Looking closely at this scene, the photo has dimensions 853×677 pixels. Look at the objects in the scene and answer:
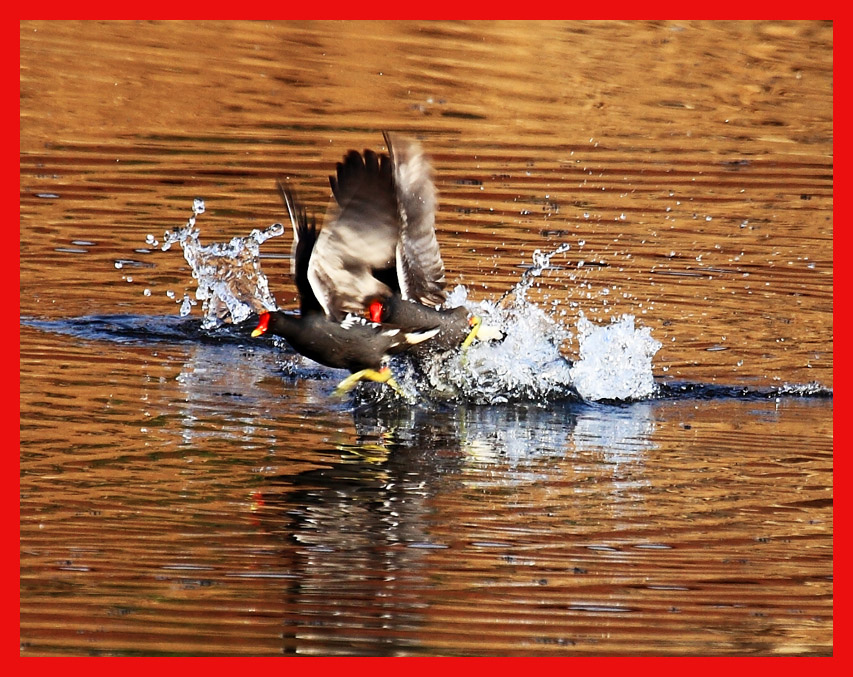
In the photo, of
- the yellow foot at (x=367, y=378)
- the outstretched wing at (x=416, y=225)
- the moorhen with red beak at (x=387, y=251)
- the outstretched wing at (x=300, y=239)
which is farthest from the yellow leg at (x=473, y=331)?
the outstretched wing at (x=300, y=239)

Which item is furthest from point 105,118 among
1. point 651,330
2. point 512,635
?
point 512,635

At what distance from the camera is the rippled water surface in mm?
4875

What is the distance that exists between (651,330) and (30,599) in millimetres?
4775

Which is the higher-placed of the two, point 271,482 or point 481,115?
point 481,115

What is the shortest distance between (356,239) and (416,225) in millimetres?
671

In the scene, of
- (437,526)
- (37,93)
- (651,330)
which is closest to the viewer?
(437,526)

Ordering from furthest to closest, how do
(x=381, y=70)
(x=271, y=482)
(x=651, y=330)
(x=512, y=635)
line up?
(x=381, y=70) → (x=651, y=330) → (x=271, y=482) → (x=512, y=635)

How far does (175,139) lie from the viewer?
13047 mm

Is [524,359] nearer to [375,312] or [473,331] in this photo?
[473,331]

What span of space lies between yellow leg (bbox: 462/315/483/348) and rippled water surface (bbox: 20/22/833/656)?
29cm

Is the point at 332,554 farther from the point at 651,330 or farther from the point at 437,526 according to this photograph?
the point at 651,330

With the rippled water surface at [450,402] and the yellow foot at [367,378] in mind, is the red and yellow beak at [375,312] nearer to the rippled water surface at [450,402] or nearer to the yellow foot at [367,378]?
the yellow foot at [367,378]

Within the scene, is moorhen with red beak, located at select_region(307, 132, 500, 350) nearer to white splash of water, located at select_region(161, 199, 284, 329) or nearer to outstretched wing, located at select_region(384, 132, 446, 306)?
outstretched wing, located at select_region(384, 132, 446, 306)

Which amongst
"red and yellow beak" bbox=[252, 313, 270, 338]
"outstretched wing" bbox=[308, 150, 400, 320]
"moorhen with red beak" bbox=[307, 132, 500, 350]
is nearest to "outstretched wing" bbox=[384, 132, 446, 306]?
"moorhen with red beak" bbox=[307, 132, 500, 350]
